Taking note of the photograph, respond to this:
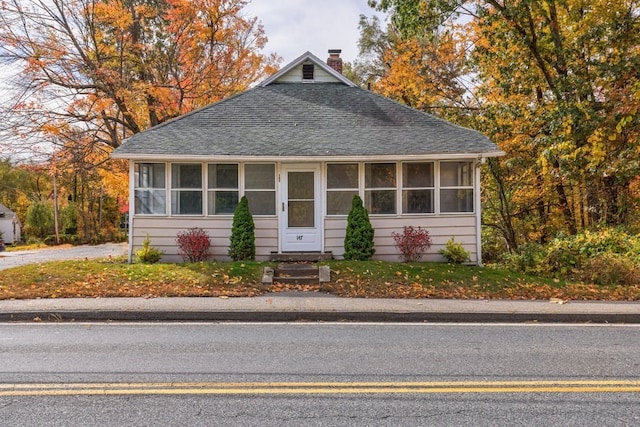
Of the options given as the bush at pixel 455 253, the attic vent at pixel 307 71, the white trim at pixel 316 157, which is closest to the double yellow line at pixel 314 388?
the bush at pixel 455 253

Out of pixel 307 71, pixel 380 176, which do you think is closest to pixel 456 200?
pixel 380 176

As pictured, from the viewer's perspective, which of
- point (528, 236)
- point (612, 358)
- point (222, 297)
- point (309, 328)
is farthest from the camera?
point (528, 236)

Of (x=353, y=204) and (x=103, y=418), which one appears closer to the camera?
(x=103, y=418)

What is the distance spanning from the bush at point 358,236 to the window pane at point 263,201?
92.5 inches

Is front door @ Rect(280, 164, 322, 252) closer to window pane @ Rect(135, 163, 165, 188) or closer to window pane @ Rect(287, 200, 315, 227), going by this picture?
window pane @ Rect(287, 200, 315, 227)

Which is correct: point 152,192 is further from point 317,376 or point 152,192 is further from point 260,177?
point 317,376

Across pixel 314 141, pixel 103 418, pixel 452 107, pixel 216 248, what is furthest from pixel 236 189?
pixel 452 107

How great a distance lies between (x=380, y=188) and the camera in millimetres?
12883

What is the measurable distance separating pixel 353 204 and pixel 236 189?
3.46 meters

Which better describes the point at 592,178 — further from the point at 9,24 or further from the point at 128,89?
the point at 9,24

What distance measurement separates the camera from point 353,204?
12250 mm

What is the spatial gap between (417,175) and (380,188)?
1152mm

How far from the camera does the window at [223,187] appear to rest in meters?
12.8

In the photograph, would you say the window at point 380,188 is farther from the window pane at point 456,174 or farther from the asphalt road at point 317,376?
the asphalt road at point 317,376
